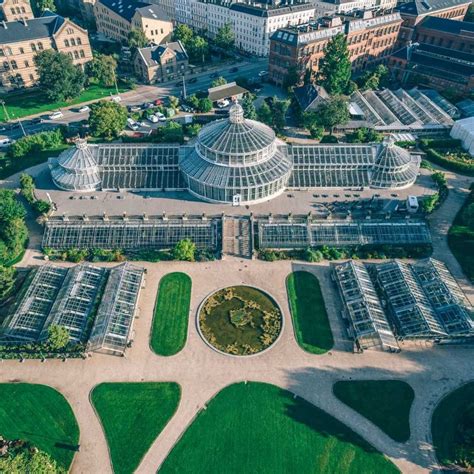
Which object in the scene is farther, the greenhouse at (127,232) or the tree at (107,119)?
the tree at (107,119)

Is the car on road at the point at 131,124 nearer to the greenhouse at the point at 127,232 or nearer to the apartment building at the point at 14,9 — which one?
the greenhouse at the point at 127,232

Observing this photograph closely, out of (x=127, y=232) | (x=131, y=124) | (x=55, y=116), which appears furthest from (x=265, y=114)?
(x=55, y=116)

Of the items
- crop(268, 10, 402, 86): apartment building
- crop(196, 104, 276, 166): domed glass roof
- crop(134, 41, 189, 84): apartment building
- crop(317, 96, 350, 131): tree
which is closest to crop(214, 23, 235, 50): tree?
crop(134, 41, 189, 84): apartment building

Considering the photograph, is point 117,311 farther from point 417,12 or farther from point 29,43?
point 417,12

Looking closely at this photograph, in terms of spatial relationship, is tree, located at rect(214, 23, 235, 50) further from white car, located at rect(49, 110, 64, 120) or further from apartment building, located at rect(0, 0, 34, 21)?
apartment building, located at rect(0, 0, 34, 21)

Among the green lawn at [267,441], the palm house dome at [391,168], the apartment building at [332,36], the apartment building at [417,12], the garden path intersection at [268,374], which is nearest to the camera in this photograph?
the green lawn at [267,441]

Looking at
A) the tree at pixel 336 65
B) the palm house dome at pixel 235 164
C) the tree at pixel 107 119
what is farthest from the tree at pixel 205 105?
the tree at pixel 336 65
